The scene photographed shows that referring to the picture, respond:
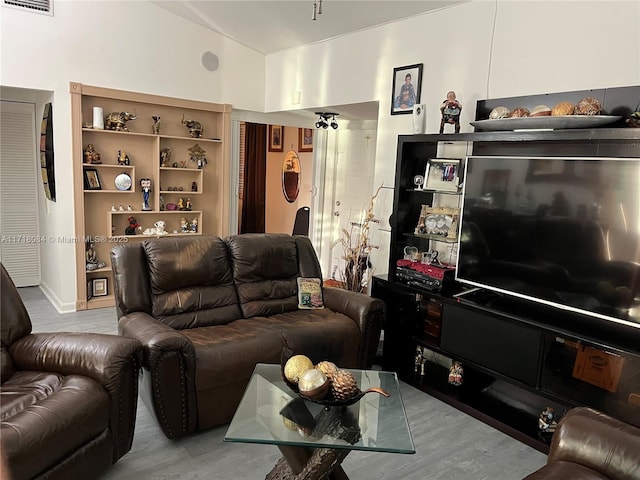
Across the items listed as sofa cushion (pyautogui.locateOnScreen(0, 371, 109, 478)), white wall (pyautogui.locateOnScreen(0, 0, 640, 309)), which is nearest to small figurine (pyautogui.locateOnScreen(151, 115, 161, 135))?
white wall (pyautogui.locateOnScreen(0, 0, 640, 309))

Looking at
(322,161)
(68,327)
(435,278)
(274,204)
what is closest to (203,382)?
(435,278)

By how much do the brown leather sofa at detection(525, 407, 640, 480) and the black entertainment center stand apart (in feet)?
2.01

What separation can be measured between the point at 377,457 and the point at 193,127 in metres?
4.04

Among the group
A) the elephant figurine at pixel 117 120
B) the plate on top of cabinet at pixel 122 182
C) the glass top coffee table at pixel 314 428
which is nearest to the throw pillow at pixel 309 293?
the glass top coffee table at pixel 314 428

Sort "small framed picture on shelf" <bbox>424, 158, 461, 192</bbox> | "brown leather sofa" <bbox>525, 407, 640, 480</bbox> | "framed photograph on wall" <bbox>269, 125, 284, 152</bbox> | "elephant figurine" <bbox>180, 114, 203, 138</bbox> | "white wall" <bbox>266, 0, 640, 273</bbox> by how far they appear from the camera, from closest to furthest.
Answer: "brown leather sofa" <bbox>525, 407, 640, 480</bbox>, "white wall" <bbox>266, 0, 640, 273</bbox>, "small framed picture on shelf" <bbox>424, 158, 461, 192</bbox>, "elephant figurine" <bbox>180, 114, 203, 138</bbox>, "framed photograph on wall" <bbox>269, 125, 284, 152</bbox>

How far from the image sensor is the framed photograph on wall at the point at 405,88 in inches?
149

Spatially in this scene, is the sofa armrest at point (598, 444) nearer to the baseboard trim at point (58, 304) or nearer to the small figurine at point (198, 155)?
the baseboard trim at point (58, 304)

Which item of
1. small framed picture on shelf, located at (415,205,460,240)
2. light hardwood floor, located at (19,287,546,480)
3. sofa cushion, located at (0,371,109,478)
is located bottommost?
light hardwood floor, located at (19,287,546,480)

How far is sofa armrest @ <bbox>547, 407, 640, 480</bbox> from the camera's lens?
1.67 meters

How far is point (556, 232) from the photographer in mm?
2682

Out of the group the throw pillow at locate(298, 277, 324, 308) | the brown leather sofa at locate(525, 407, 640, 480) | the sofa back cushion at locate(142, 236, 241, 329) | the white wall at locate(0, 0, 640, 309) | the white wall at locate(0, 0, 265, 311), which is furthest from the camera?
the white wall at locate(0, 0, 265, 311)

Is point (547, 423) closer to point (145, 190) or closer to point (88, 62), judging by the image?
point (145, 190)

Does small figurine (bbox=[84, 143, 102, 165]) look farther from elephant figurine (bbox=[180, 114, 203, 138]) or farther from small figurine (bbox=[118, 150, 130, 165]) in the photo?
elephant figurine (bbox=[180, 114, 203, 138])

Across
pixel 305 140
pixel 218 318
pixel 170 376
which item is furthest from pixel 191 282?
pixel 305 140
